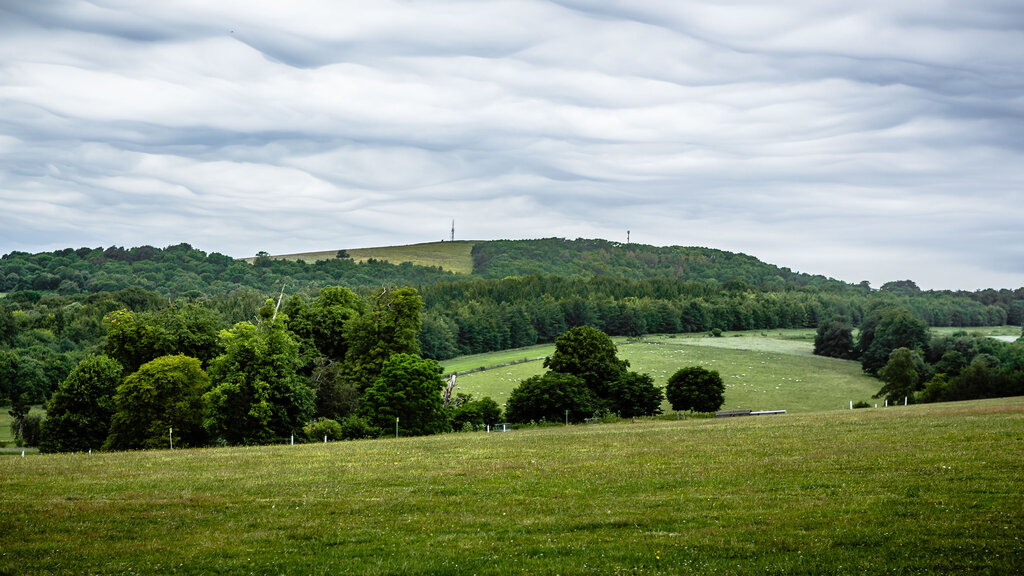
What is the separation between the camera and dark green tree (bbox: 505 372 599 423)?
8475cm

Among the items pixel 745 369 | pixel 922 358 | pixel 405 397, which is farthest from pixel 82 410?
pixel 922 358

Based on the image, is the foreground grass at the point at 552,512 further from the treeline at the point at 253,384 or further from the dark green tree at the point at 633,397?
the dark green tree at the point at 633,397

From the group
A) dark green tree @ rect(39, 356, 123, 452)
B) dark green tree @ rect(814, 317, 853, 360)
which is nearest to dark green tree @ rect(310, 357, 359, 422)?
dark green tree @ rect(39, 356, 123, 452)

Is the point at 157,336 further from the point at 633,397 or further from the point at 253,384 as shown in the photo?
the point at 633,397

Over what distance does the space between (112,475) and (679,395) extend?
75.5 metres

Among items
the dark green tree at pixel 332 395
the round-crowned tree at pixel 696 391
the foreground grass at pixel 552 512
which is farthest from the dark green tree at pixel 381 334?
the foreground grass at pixel 552 512

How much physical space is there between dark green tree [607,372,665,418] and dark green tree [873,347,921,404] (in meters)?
36.3

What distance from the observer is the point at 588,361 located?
9425 cm

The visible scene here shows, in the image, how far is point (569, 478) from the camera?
2916 cm

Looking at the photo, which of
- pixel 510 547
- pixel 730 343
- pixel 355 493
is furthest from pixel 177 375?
pixel 730 343

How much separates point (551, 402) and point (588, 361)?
11278 millimetres

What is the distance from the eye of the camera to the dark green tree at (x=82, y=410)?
69125 millimetres

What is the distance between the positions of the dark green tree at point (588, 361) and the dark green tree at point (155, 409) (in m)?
42.7

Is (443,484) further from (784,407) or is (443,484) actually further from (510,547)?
(784,407)
